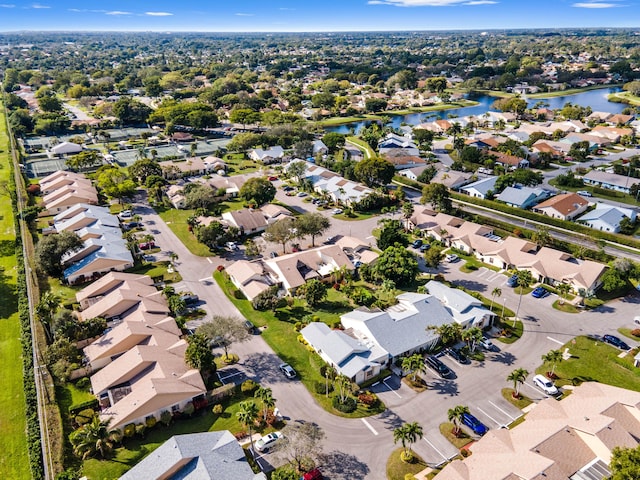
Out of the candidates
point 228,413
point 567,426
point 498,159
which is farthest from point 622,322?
point 498,159

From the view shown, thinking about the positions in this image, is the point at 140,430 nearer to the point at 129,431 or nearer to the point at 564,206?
the point at 129,431

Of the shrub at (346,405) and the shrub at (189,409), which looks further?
the shrub at (346,405)

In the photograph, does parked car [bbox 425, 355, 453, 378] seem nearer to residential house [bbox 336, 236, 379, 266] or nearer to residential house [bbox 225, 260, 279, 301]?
residential house [bbox 336, 236, 379, 266]

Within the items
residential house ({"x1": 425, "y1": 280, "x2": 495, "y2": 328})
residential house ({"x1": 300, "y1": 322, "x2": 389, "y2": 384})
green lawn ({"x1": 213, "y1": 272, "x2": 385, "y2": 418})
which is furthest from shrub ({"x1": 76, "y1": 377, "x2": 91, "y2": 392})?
residential house ({"x1": 425, "y1": 280, "x2": 495, "y2": 328})

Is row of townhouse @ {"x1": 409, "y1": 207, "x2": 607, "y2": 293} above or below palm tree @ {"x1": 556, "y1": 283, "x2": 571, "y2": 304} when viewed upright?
above

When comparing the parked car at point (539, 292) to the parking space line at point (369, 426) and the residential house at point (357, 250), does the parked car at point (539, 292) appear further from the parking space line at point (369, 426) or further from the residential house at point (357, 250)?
the parking space line at point (369, 426)

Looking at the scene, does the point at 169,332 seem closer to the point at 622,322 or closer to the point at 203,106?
the point at 622,322

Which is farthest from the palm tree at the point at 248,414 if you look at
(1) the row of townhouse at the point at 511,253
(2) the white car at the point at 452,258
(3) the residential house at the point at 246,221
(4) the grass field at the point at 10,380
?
(1) the row of townhouse at the point at 511,253
